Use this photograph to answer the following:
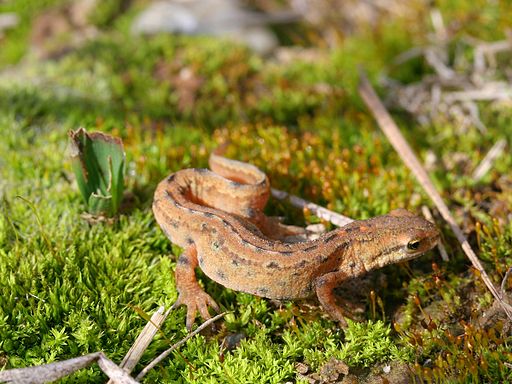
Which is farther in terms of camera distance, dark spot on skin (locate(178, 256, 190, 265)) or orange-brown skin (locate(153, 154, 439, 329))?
dark spot on skin (locate(178, 256, 190, 265))

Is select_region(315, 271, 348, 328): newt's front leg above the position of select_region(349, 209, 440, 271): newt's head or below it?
below

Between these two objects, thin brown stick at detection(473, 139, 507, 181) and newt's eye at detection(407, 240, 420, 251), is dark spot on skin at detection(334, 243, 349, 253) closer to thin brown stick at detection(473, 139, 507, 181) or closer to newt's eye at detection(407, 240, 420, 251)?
newt's eye at detection(407, 240, 420, 251)

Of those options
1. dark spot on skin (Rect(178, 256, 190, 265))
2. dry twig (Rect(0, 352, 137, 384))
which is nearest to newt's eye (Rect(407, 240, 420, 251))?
dark spot on skin (Rect(178, 256, 190, 265))

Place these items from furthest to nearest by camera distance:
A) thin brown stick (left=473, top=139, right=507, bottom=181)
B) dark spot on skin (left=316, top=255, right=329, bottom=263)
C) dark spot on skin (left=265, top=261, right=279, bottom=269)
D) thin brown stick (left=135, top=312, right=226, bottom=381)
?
1. thin brown stick (left=473, top=139, right=507, bottom=181)
2. dark spot on skin (left=316, top=255, right=329, bottom=263)
3. dark spot on skin (left=265, top=261, right=279, bottom=269)
4. thin brown stick (left=135, top=312, right=226, bottom=381)

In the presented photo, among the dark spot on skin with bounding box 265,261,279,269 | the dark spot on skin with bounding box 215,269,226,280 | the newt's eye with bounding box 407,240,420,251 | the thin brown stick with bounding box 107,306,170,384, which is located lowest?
the thin brown stick with bounding box 107,306,170,384

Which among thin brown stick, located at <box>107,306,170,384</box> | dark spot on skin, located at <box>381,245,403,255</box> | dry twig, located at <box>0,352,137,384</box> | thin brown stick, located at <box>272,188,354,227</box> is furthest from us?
thin brown stick, located at <box>272,188,354,227</box>

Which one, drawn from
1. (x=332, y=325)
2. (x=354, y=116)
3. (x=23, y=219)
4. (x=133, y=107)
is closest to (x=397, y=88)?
(x=354, y=116)

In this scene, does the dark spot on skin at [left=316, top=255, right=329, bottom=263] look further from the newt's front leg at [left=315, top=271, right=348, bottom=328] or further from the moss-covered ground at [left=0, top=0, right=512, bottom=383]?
the moss-covered ground at [left=0, top=0, right=512, bottom=383]

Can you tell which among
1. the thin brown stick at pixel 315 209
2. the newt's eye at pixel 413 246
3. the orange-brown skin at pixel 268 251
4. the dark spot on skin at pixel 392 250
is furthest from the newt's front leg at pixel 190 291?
the newt's eye at pixel 413 246
